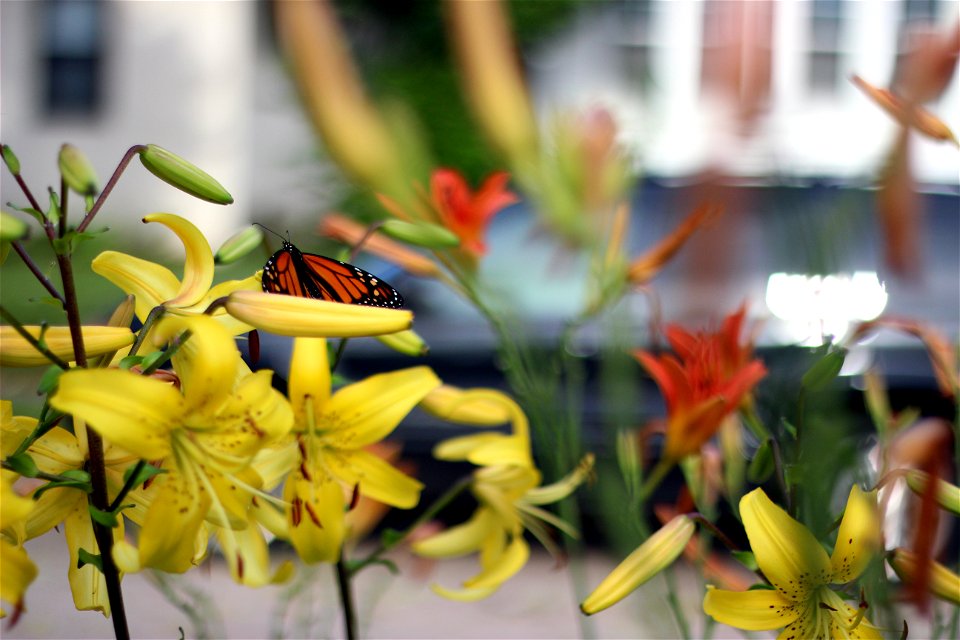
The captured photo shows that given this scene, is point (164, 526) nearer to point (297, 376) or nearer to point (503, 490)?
point (297, 376)

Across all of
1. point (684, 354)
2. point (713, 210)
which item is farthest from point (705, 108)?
point (684, 354)

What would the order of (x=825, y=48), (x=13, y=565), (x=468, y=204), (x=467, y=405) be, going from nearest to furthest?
(x=13, y=565) < (x=467, y=405) < (x=468, y=204) < (x=825, y=48)

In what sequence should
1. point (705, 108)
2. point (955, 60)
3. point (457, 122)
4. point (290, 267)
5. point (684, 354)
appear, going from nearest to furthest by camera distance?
1. point (705, 108)
2. point (955, 60)
3. point (290, 267)
4. point (684, 354)
5. point (457, 122)

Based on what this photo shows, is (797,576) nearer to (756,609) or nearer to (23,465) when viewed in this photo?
(756,609)

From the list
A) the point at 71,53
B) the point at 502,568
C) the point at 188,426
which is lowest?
the point at 502,568

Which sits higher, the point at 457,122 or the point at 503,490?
the point at 457,122

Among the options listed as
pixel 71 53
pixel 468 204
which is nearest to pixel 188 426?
pixel 468 204

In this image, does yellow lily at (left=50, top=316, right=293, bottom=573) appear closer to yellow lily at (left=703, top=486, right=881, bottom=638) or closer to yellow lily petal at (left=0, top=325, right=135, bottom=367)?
yellow lily petal at (left=0, top=325, right=135, bottom=367)
